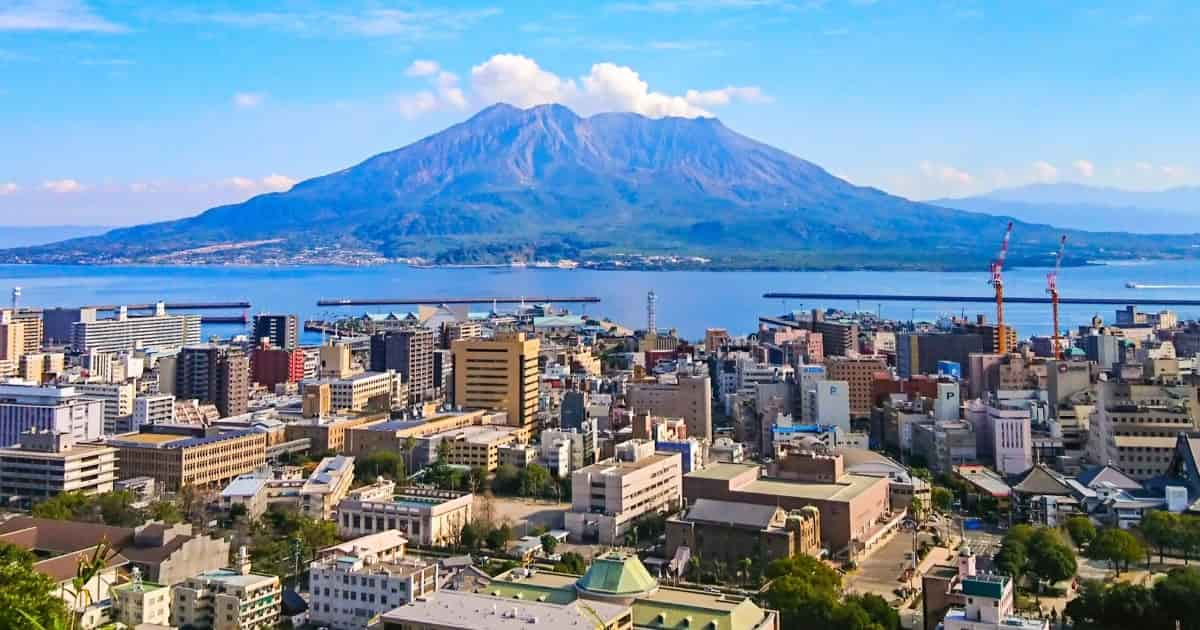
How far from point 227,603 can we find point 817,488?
7.56 meters

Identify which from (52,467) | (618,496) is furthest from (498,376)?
(52,467)

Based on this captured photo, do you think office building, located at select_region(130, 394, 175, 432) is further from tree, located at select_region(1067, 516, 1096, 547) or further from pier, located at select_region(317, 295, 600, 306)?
pier, located at select_region(317, 295, 600, 306)

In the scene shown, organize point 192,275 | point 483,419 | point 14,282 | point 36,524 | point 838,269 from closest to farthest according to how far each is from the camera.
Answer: point 36,524 < point 483,419 < point 14,282 < point 838,269 < point 192,275

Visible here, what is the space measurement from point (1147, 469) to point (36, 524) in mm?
15155

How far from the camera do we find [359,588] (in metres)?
10.3

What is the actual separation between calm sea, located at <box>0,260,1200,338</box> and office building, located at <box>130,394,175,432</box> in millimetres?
26780

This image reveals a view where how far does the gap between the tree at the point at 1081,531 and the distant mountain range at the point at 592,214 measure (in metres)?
73.8

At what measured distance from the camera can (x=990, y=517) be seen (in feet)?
49.4

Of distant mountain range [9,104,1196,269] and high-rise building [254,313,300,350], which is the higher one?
distant mountain range [9,104,1196,269]

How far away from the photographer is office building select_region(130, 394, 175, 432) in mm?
20766

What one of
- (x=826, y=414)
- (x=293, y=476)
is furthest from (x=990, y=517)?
(x=293, y=476)

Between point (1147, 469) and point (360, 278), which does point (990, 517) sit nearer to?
point (1147, 469)

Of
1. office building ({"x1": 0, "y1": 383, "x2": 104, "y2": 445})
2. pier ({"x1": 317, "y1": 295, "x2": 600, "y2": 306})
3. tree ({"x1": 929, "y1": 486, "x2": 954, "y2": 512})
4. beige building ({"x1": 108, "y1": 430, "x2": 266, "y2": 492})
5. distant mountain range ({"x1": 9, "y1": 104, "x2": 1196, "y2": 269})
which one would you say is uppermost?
distant mountain range ({"x1": 9, "y1": 104, "x2": 1196, "y2": 269})

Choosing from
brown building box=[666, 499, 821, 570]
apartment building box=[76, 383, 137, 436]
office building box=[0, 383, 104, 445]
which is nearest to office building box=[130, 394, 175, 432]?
apartment building box=[76, 383, 137, 436]
